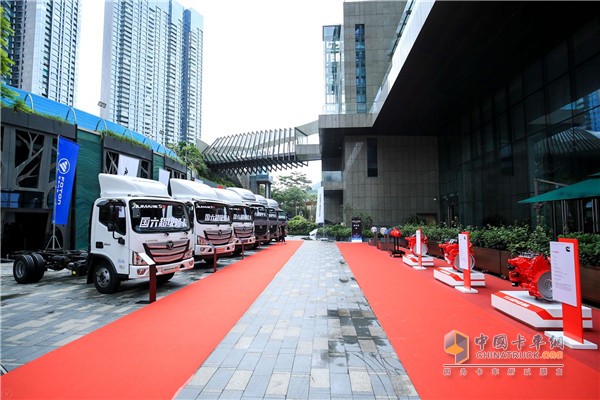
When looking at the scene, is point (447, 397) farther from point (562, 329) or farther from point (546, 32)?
point (546, 32)

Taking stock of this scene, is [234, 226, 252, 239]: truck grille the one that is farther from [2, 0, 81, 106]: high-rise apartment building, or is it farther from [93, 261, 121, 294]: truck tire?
[2, 0, 81, 106]: high-rise apartment building

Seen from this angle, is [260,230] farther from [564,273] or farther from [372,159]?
[564,273]

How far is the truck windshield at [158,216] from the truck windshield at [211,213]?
1.99m

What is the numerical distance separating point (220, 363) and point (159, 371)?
62 centimetres

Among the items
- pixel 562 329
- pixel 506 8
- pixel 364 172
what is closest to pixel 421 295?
pixel 562 329

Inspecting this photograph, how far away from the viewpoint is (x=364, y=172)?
24.4 m

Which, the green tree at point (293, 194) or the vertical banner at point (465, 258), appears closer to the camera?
the vertical banner at point (465, 258)

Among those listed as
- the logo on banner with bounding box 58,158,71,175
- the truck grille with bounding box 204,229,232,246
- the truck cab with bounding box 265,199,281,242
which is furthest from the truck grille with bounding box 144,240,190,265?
the truck cab with bounding box 265,199,281,242

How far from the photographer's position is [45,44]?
1563 centimetres

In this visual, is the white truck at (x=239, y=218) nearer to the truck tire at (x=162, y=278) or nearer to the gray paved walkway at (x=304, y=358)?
the truck tire at (x=162, y=278)

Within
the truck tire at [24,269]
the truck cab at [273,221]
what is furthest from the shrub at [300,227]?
the truck tire at [24,269]

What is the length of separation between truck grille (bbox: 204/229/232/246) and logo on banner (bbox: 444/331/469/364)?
756 centimetres

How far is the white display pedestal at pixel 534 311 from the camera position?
4.10 m

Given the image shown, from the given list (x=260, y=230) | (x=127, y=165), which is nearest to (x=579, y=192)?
(x=260, y=230)
